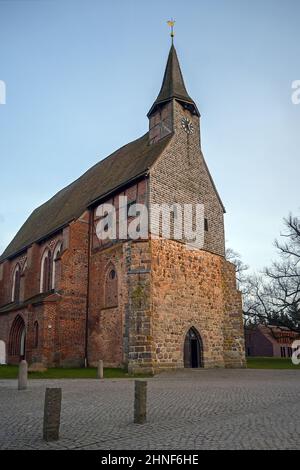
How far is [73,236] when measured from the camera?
2553cm

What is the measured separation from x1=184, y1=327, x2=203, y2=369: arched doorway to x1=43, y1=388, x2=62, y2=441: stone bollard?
53.2 feet

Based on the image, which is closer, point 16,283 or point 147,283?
point 147,283

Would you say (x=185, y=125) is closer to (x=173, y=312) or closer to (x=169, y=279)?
(x=169, y=279)

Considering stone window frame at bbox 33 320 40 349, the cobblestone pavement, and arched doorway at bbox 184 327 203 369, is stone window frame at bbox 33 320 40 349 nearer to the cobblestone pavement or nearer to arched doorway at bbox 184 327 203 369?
arched doorway at bbox 184 327 203 369

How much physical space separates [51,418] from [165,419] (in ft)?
8.11

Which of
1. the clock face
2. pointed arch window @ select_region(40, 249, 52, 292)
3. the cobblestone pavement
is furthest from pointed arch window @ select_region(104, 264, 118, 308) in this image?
the cobblestone pavement

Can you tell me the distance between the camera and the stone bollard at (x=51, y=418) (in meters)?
6.12

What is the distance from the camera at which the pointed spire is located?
26.3 metres

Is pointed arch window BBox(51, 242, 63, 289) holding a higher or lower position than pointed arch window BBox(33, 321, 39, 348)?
higher

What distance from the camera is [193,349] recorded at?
22.6 m

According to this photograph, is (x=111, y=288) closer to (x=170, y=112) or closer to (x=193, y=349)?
(x=193, y=349)

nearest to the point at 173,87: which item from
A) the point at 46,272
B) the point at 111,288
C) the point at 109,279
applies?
the point at 109,279

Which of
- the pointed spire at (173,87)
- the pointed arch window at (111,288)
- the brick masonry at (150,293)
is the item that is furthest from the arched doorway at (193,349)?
the pointed spire at (173,87)

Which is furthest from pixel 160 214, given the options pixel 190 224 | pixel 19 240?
pixel 19 240
